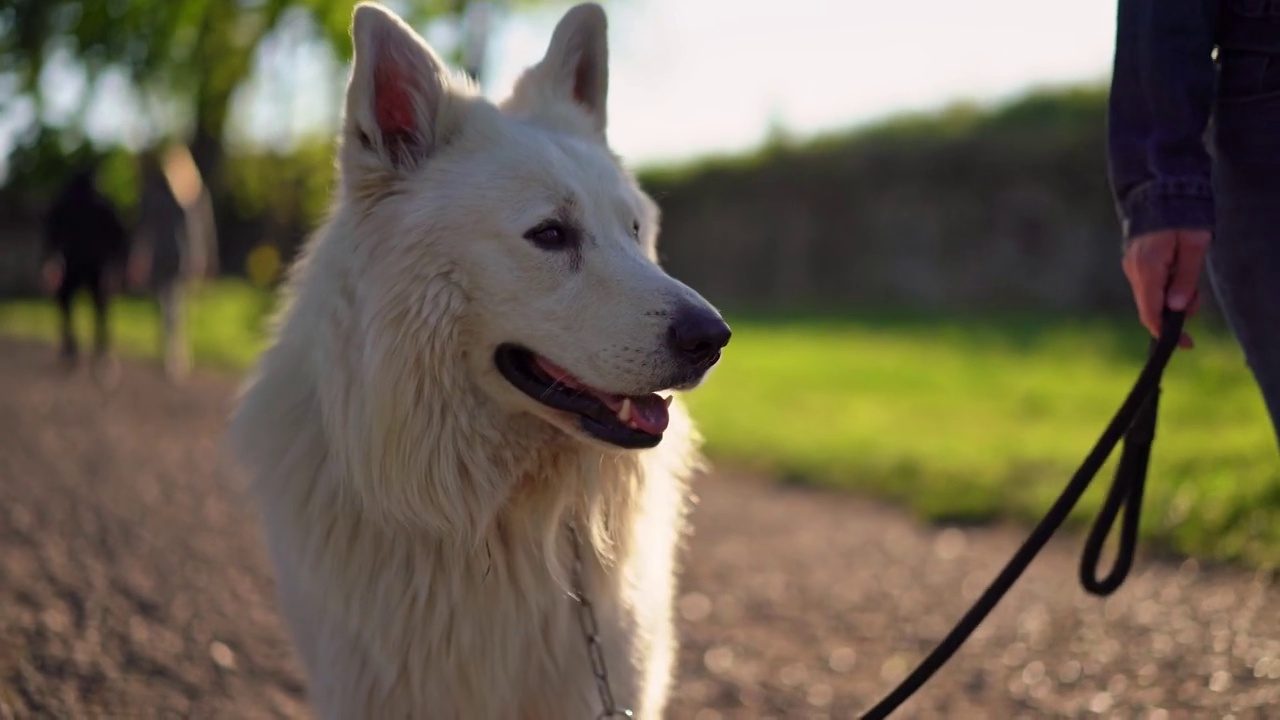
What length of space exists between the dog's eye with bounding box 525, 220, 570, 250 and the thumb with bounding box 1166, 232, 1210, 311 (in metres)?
1.40

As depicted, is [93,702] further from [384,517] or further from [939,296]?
[939,296]

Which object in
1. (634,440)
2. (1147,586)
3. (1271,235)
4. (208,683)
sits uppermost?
(1271,235)

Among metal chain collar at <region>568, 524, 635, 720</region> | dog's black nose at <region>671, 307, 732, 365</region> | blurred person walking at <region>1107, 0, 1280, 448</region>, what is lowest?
metal chain collar at <region>568, 524, 635, 720</region>

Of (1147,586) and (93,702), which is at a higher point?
(93,702)

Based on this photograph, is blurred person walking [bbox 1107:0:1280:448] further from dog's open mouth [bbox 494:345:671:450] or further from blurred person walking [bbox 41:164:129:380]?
blurred person walking [bbox 41:164:129:380]

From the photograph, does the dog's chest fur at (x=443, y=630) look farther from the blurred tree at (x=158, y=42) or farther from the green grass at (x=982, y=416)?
the blurred tree at (x=158, y=42)

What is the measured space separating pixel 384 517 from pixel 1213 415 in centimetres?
812

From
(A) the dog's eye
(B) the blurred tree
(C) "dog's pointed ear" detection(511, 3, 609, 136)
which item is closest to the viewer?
(A) the dog's eye

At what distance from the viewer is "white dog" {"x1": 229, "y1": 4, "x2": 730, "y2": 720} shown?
8.85ft

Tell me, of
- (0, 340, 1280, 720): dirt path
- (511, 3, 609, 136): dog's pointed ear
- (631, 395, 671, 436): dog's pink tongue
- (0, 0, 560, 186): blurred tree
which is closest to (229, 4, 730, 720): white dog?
(631, 395, 671, 436): dog's pink tongue

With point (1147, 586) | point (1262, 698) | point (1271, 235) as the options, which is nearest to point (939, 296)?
point (1147, 586)

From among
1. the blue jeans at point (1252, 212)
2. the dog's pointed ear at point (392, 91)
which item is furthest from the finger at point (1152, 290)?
the dog's pointed ear at point (392, 91)

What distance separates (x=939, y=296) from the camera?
1950cm

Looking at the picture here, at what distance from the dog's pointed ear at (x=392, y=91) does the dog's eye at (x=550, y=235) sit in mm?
387
